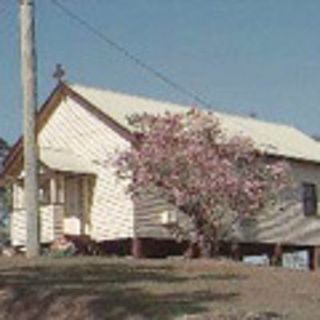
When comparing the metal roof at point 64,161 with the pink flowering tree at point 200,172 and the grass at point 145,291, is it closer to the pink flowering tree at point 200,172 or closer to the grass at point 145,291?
the pink flowering tree at point 200,172

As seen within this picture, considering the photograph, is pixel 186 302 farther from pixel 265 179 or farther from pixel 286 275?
pixel 265 179

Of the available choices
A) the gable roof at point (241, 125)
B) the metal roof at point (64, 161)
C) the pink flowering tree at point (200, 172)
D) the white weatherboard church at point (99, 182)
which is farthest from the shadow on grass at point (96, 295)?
the gable roof at point (241, 125)

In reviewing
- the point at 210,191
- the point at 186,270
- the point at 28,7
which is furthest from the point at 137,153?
the point at 186,270

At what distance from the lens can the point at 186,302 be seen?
16047 mm

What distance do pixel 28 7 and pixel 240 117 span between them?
65.2 ft

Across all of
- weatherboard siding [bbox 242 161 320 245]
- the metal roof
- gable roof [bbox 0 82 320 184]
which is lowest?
weatherboard siding [bbox 242 161 320 245]

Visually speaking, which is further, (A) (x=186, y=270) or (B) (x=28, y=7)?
(B) (x=28, y=7)

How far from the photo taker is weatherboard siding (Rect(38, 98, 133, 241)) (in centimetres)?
3706

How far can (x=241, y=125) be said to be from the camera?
4478 cm

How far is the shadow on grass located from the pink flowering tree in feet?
40.0

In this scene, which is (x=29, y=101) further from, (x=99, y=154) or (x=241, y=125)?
(x=241, y=125)

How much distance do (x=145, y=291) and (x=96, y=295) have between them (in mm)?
1125

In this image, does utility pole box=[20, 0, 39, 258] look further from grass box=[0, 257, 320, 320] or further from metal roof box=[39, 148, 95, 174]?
metal roof box=[39, 148, 95, 174]

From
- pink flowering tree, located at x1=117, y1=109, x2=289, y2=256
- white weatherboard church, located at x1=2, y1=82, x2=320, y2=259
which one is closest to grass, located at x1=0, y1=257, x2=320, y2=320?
pink flowering tree, located at x1=117, y1=109, x2=289, y2=256
